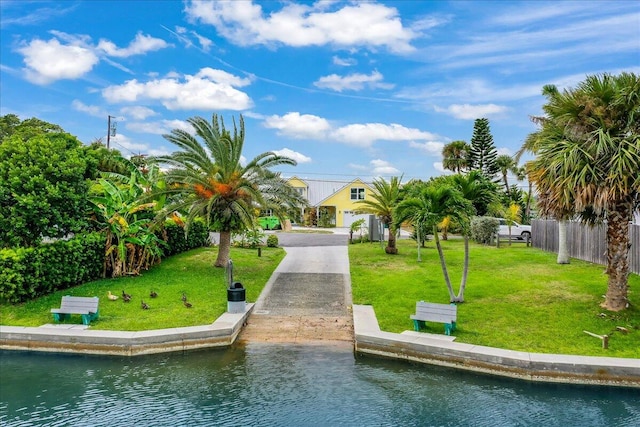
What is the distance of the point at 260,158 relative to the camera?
1873 centimetres

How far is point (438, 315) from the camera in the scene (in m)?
11.3

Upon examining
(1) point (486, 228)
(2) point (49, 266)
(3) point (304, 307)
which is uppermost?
(1) point (486, 228)

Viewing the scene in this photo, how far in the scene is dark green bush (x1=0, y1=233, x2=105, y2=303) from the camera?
43.1 feet

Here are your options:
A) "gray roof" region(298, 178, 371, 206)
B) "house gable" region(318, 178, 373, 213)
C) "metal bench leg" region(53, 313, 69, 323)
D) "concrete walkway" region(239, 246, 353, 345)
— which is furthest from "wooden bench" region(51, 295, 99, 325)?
"gray roof" region(298, 178, 371, 206)

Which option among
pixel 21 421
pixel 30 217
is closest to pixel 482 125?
pixel 30 217

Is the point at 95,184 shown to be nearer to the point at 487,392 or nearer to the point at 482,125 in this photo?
the point at 487,392

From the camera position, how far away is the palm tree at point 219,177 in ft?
59.0

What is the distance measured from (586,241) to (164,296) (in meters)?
17.7

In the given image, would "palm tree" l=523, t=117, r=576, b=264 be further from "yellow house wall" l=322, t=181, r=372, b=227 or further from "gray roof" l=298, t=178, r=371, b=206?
"gray roof" l=298, t=178, r=371, b=206

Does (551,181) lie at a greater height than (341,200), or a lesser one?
lesser

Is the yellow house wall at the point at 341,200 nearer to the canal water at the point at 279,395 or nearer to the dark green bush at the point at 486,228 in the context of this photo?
the dark green bush at the point at 486,228

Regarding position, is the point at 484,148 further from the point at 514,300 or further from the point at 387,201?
the point at 514,300

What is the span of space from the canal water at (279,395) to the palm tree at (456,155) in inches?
1891

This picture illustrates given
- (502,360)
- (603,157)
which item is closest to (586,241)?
(603,157)
